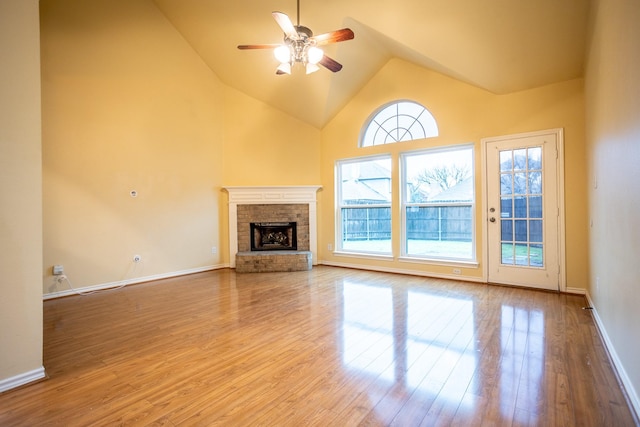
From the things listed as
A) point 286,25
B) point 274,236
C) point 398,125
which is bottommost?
point 274,236

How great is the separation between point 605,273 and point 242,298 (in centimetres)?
369

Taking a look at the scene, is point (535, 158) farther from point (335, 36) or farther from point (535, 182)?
point (335, 36)

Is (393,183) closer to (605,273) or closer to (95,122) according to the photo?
(605,273)

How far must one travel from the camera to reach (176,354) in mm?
2412

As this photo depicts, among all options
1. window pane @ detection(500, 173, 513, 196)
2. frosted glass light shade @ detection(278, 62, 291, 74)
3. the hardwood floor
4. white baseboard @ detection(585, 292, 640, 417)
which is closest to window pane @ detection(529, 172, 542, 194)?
window pane @ detection(500, 173, 513, 196)

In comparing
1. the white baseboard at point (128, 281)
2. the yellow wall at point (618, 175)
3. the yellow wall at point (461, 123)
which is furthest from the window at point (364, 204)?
the yellow wall at point (618, 175)

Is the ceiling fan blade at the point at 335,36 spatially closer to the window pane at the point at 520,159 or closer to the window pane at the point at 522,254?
the window pane at the point at 520,159

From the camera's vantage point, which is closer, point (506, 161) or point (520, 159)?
point (520, 159)

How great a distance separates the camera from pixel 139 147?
483cm

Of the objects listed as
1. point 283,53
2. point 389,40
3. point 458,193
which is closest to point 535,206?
point 458,193

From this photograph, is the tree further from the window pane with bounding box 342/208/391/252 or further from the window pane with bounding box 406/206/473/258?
the window pane with bounding box 342/208/391/252

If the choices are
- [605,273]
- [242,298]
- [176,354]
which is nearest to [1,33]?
[176,354]

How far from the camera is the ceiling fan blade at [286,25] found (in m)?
2.70

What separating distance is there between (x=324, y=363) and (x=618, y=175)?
2.41m
